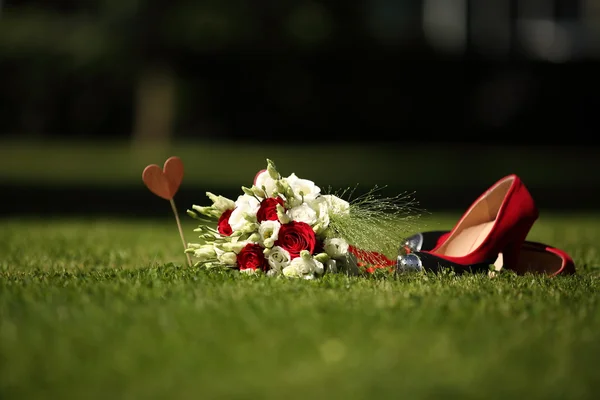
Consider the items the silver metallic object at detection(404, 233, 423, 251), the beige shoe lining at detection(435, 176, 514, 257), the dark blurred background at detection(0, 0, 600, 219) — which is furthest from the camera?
the dark blurred background at detection(0, 0, 600, 219)

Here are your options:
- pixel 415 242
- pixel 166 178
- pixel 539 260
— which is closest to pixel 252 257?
pixel 166 178

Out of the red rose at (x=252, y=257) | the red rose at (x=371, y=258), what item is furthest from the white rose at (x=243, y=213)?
the red rose at (x=371, y=258)

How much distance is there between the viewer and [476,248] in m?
5.03

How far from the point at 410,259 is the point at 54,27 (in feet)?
64.6

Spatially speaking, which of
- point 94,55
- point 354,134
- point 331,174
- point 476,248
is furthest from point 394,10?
point 476,248

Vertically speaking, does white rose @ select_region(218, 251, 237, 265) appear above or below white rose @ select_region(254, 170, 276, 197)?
below

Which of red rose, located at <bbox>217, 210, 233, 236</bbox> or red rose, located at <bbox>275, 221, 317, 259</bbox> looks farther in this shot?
red rose, located at <bbox>217, 210, 233, 236</bbox>

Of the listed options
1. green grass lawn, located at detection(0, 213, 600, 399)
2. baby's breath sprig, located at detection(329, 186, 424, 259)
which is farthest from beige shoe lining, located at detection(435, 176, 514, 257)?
green grass lawn, located at detection(0, 213, 600, 399)

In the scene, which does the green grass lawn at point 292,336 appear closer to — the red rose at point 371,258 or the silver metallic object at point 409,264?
the silver metallic object at point 409,264

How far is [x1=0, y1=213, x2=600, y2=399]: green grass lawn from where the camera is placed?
2.99m

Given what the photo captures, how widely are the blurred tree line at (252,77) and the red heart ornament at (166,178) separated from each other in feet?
49.8


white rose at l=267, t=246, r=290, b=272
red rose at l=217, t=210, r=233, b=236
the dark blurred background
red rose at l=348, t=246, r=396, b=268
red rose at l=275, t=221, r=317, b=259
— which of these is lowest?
the dark blurred background

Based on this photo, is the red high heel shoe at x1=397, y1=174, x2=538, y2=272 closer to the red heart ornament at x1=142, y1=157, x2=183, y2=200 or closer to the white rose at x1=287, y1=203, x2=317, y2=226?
the white rose at x1=287, y1=203, x2=317, y2=226

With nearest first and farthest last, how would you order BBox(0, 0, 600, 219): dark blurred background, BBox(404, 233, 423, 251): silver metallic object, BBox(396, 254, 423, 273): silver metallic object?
BBox(396, 254, 423, 273): silver metallic object → BBox(404, 233, 423, 251): silver metallic object → BBox(0, 0, 600, 219): dark blurred background
